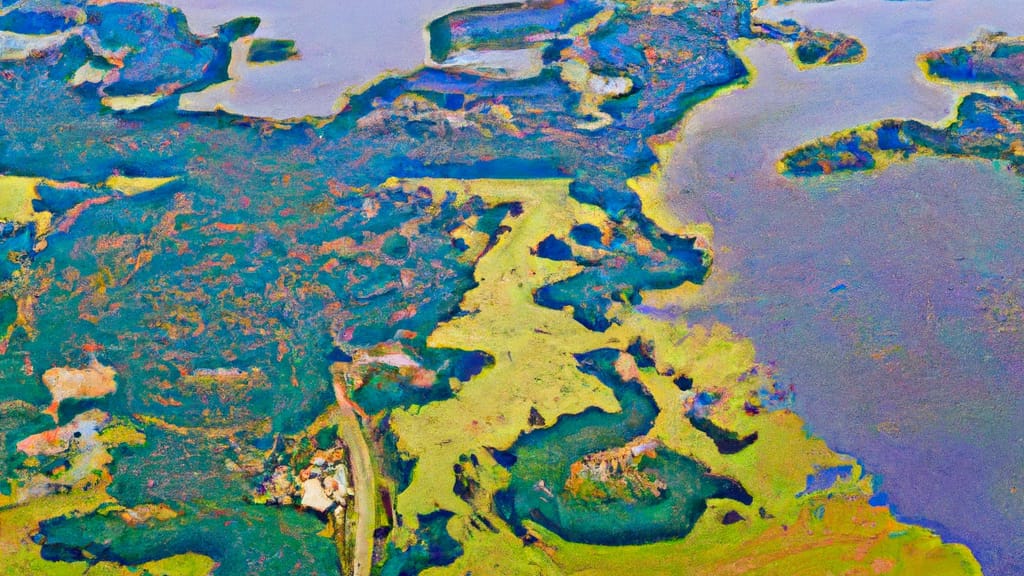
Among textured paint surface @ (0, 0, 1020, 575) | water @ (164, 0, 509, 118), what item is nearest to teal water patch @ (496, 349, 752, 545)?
textured paint surface @ (0, 0, 1020, 575)

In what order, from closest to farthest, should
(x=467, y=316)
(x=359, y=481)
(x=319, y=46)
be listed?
(x=359, y=481) → (x=467, y=316) → (x=319, y=46)

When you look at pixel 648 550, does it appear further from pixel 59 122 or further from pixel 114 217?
pixel 59 122

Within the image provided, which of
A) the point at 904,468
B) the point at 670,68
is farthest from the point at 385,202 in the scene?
the point at 904,468

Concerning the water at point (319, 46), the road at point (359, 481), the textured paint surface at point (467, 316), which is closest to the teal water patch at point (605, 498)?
the textured paint surface at point (467, 316)

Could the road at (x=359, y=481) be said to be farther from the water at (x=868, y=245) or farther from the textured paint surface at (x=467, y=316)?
the water at (x=868, y=245)

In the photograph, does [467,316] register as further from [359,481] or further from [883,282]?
[883,282]

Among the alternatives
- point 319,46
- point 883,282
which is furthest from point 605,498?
point 319,46
